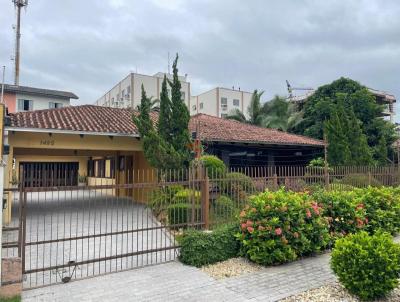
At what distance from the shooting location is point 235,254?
7320mm

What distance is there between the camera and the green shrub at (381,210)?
8547mm

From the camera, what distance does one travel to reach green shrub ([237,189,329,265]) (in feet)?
22.0

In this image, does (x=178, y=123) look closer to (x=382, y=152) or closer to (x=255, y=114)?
(x=255, y=114)

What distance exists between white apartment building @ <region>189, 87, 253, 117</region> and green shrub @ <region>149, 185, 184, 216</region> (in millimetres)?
46340

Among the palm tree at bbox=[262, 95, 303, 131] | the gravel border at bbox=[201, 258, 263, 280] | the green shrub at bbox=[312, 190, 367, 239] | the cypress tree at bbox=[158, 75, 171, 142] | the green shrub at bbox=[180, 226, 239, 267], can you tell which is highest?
the palm tree at bbox=[262, 95, 303, 131]

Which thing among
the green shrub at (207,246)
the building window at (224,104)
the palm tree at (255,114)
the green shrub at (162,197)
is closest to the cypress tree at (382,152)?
the palm tree at (255,114)

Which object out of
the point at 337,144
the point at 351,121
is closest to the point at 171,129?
the point at 337,144

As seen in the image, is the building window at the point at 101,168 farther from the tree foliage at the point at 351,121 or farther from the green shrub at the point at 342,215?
the green shrub at the point at 342,215

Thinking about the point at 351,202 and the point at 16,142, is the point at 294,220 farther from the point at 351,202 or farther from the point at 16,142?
the point at 16,142

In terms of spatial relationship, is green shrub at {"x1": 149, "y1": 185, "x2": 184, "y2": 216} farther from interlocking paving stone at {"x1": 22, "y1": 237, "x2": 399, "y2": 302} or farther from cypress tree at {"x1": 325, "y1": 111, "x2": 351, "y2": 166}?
cypress tree at {"x1": 325, "y1": 111, "x2": 351, "y2": 166}

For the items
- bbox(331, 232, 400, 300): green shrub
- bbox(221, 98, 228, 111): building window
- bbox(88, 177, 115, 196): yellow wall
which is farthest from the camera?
bbox(221, 98, 228, 111): building window

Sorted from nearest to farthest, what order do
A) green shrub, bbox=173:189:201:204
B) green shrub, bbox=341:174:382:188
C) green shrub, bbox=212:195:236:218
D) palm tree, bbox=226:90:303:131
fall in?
green shrub, bbox=173:189:201:204 → green shrub, bbox=212:195:236:218 → green shrub, bbox=341:174:382:188 → palm tree, bbox=226:90:303:131

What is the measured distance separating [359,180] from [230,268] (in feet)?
25.5

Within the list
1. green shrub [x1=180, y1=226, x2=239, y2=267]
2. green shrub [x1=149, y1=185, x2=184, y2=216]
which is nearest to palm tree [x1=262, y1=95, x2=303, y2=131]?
green shrub [x1=149, y1=185, x2=184, y2=216]
